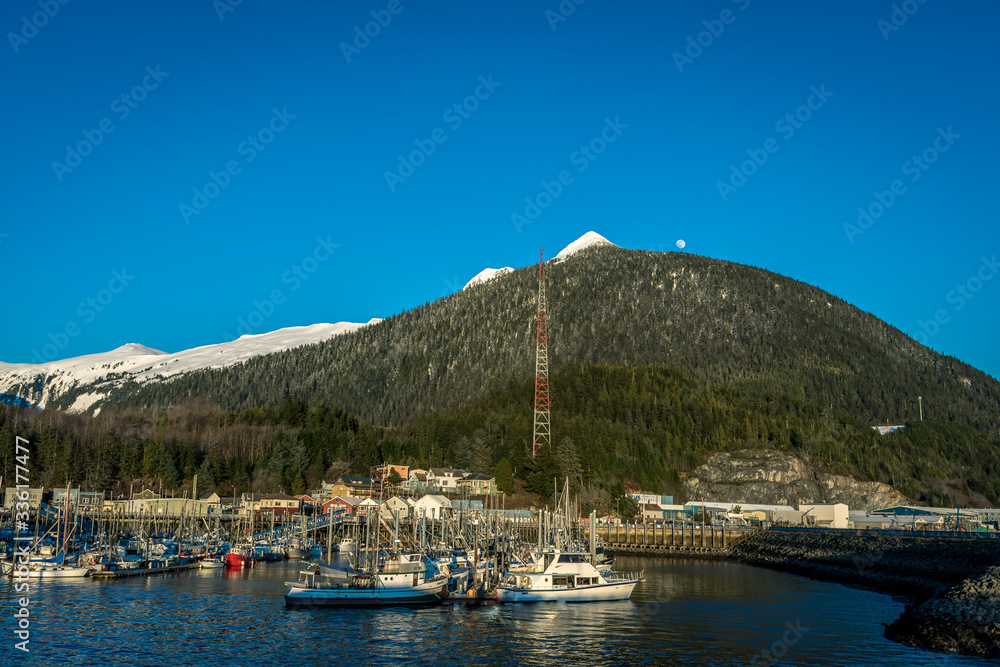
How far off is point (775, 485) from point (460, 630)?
413 ft

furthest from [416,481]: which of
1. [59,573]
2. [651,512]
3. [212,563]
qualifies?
[59,573]

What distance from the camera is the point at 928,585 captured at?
63125mm

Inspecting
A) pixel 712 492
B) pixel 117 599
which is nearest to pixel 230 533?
pixel 117 599

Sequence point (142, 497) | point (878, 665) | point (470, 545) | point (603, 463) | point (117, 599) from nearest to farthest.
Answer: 1. point (878, 665)
2. point (117, 599)
3. point (470, 545)
4. point (142, 497)
5. point (603, 463)

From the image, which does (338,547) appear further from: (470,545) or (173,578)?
(173,578)

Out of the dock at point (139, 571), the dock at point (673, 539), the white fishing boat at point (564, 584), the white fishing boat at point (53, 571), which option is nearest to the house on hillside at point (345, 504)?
the dock at point (673, 539)

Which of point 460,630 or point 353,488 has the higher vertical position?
point 353,488

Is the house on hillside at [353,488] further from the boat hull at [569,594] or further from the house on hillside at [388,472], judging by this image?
the boat hull at [569,594]

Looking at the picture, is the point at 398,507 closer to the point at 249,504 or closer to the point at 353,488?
the point at 353,488

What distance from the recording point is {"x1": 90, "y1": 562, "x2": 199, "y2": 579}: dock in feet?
237

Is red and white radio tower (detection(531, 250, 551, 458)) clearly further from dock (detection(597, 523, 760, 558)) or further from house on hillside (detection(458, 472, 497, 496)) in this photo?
dock (detection(597, 523, 760, 558))

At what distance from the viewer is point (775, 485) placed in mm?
159125

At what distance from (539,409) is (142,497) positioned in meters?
76.7

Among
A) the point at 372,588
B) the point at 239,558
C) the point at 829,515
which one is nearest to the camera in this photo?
the point at 372,588
